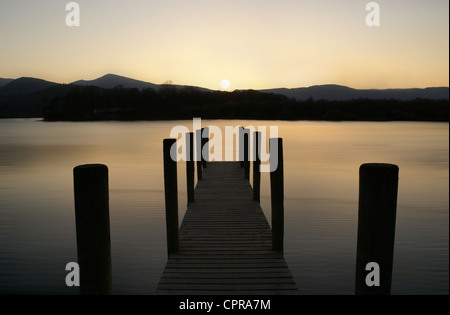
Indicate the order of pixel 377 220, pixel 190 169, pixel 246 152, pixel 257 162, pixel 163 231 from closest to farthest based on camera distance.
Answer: pixel 377 220
pixel 257 162
pixel 190 169
pixel 163 231
pixel 246 152

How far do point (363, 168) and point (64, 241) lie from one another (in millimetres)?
8351

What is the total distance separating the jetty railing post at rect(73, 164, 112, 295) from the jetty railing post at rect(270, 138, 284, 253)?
2.89m

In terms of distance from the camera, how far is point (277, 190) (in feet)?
17.3

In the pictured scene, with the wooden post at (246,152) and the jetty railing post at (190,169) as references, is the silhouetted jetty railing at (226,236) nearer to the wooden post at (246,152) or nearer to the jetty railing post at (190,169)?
the jetty railing post at (190,169)

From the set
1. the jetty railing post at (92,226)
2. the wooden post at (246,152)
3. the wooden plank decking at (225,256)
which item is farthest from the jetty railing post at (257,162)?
the jetty railing post at (92,226)

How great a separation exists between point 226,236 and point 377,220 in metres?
3.61

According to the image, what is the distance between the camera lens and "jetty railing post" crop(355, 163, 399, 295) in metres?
2.74

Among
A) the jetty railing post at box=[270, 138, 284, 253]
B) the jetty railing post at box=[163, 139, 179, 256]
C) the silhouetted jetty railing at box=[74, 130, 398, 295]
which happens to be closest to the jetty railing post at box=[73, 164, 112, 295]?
the silhouetted jetty railing at box=[74, 130, 398, 295]

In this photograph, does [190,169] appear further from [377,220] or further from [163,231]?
[377,220]

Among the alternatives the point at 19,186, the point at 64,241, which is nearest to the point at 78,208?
the point at 64,241

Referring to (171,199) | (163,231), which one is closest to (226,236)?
(171,199)

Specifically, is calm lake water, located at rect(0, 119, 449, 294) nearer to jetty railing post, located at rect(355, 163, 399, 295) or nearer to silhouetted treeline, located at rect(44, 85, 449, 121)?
jetty railing post, located at rect(355, 163, 399, 295)

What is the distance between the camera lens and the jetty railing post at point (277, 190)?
206 inches

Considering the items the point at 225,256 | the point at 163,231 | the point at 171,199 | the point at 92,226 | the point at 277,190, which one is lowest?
the point at 163,231
